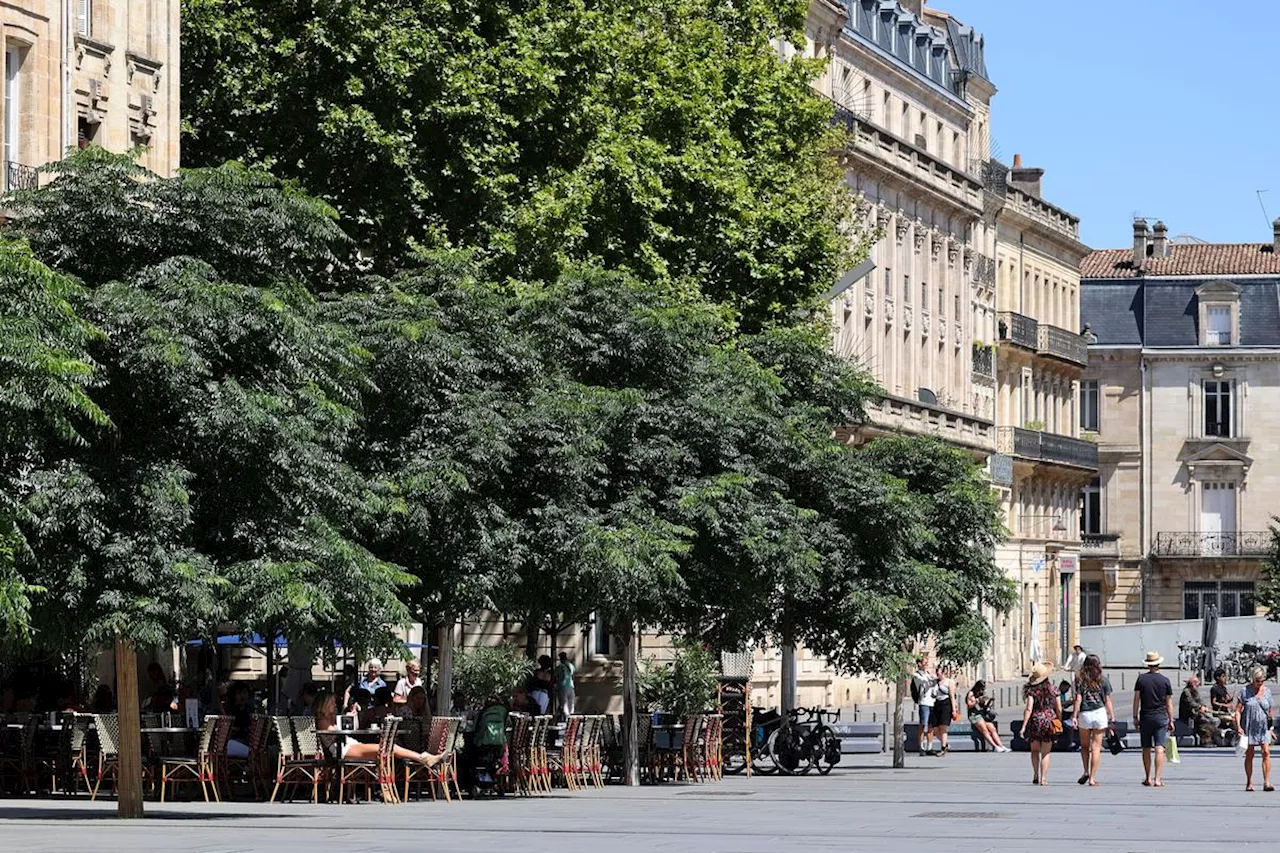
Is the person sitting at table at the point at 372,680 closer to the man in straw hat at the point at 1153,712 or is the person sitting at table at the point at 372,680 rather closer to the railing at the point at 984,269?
the man in straw hat at the point at 1153,712

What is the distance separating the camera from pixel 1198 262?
11462 centimetres

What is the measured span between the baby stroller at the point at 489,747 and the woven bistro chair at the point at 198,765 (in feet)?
10.3

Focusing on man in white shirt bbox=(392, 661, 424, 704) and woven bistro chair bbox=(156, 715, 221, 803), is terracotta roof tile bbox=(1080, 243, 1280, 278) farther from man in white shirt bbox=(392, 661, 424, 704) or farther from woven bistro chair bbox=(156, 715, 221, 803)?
woven bistro chair bbox=(156, 715, 221, 803)

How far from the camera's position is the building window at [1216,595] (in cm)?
11056

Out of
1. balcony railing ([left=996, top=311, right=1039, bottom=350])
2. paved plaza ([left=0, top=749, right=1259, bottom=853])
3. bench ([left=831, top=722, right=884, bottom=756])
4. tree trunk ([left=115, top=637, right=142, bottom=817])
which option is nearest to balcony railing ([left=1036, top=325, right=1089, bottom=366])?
balcony railing ([left=996, top=311, right=1039, bottom=350])

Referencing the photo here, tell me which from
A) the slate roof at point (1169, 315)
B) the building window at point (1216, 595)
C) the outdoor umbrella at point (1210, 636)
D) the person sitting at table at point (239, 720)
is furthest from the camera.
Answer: the slate roof at point (1169, 315)

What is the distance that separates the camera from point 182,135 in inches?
1689

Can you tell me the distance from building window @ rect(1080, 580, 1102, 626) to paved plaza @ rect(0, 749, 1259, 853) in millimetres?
76290

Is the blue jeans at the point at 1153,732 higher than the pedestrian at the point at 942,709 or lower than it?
higher

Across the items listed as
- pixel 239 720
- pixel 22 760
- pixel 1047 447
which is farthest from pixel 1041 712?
pixel 1047 447

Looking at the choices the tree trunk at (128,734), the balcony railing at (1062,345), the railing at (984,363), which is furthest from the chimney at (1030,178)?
the tree trunk at (128,734)

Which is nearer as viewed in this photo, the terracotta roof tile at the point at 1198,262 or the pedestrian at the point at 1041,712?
the pedestrian at the point at 1041,712

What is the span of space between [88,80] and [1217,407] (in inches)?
3121

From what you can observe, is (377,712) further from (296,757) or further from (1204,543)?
(1204,543)
